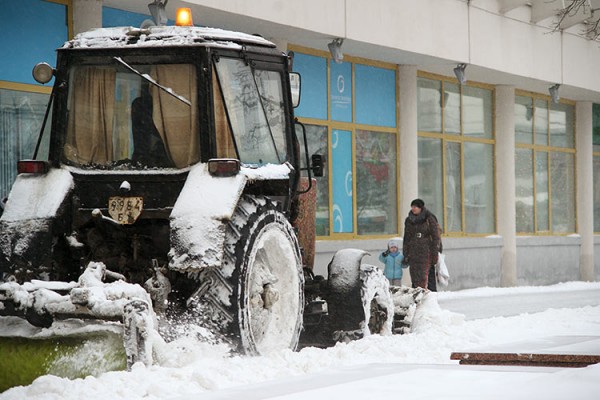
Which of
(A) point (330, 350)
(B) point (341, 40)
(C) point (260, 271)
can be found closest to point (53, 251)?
(C) point (260, 271)

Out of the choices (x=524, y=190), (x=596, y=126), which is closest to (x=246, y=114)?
(x=524, y=190)

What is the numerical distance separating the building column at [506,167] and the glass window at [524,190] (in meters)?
1.38

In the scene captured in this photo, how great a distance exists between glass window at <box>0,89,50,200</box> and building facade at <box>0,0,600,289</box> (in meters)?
0.02

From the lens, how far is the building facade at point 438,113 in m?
17.0

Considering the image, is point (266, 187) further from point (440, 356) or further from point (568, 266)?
point (568, 266)

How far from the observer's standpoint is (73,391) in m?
7.73

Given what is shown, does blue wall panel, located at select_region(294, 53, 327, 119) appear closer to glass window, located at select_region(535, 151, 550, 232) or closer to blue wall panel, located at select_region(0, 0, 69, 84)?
blue wall panel, located at select_region(0, 0, 69, 84)

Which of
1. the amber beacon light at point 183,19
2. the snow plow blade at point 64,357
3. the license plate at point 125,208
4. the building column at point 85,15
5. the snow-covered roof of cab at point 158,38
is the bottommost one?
the snow plow blade at point 64,357

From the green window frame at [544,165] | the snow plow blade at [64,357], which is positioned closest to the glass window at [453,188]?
the green window frame at [544,165]

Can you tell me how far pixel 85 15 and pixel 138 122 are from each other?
6479mm

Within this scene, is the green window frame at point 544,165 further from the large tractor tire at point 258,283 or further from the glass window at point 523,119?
the large tractor tire at point 258,283

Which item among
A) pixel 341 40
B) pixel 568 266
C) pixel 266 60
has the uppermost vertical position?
pixel 341 40

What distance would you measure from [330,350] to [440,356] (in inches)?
41.6

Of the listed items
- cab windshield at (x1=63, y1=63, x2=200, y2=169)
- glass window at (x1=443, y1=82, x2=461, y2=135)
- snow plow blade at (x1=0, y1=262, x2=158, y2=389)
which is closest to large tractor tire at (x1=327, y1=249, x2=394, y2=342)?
cab windshield at (x1=63, y1=63, x2=200, y2=169)
